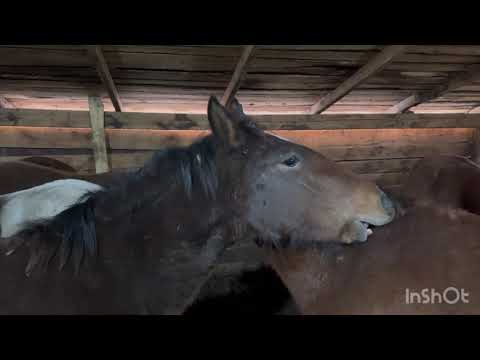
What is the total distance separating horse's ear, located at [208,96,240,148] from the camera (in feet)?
3.22

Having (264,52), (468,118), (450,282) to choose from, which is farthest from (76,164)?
(468,118)

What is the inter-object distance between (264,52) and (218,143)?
1096 millimetres

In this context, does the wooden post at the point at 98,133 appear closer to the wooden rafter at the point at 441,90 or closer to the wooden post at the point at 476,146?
the wooden rafter at the point at 441,90

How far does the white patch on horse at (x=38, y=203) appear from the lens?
3.10 feet

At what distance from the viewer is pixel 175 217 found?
3.27ft

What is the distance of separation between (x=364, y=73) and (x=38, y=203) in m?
2.17

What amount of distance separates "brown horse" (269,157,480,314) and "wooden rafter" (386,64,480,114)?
1504 millimetres

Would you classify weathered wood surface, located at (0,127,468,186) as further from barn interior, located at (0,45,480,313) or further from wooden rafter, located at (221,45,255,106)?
wooden rafter, located at (221,45,255,106)

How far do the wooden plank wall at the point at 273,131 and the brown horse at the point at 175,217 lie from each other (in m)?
1.59

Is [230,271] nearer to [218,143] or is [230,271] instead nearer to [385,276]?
[385,276]

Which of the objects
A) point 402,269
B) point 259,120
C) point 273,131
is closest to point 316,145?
point 273,131

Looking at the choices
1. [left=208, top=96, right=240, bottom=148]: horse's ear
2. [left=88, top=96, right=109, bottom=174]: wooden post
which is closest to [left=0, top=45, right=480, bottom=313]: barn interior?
[left=88, top=96, right=109, bottom=174]: wooden post

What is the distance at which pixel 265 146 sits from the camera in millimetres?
1059

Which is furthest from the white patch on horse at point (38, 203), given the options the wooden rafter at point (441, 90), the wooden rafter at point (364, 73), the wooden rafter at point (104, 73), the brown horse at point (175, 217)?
the wooden rafter at point (441, 90)
